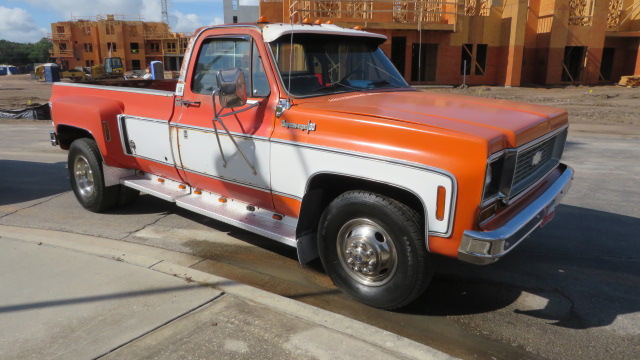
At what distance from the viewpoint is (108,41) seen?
5791 cm

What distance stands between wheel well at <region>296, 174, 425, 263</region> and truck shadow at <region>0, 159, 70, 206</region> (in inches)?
190

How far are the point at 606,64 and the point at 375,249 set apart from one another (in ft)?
115

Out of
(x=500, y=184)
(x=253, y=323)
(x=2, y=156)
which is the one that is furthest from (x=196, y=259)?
(x=2, y=156)

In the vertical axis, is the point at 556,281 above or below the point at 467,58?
below

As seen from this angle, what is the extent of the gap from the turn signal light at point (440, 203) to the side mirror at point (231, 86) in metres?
1.70

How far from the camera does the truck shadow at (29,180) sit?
6.87 m

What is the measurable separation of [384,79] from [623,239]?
3.03 m

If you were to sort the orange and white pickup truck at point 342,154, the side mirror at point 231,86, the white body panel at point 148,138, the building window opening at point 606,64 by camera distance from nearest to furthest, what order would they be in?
the orange and white pickup truck at point 342,154 < the side mirror at point 231,86 < the white body panel at point 148,138 < the building window opening at point 606,64

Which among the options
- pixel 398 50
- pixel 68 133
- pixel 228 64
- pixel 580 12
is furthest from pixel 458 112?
pixel 580 12

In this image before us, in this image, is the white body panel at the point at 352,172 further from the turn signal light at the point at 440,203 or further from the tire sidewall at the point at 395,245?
the tire sidewall at the point at 395,245

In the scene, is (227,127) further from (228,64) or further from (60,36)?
(60,36)

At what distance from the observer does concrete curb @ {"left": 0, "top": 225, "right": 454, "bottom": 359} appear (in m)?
3.07

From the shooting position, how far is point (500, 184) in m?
3.11

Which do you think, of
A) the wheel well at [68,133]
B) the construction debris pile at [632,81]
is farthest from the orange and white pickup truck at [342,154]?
the construction debris pile at [632,81]
